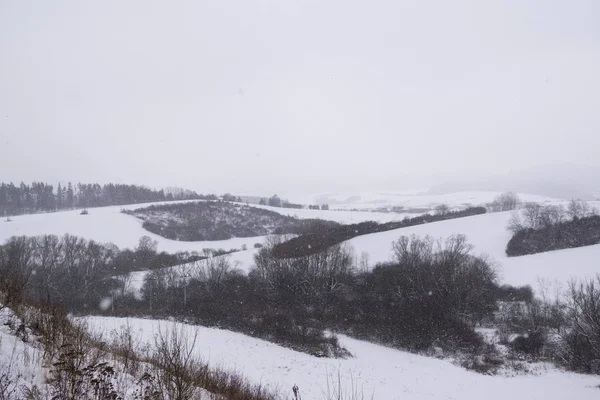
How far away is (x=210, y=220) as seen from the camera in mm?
97125

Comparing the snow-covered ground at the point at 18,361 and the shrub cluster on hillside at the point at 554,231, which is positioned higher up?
the snow-covered ground at the point at 18,361

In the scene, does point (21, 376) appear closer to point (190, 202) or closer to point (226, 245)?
point (226, 245)

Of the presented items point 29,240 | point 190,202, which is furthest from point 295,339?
point 190,202

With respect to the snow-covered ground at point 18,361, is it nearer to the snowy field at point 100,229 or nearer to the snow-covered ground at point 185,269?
the snow-covered ground at point 185,269

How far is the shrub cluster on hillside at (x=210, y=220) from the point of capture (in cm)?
8435

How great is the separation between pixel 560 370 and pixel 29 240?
64.8 meters

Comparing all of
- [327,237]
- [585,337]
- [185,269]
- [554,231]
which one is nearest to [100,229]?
[185,269]

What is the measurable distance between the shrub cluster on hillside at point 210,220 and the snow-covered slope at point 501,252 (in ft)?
102

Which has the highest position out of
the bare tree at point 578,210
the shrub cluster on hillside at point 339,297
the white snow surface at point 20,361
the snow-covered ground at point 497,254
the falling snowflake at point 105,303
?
the white snow surface at point 20,361

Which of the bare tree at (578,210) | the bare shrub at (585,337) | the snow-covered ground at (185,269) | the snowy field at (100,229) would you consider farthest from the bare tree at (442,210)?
the bare shrub at (585,337)

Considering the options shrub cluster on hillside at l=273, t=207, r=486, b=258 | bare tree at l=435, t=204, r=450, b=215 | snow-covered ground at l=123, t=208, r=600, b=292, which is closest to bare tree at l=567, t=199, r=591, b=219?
snow-covered ground at l=123, t=208, r=600, b=292

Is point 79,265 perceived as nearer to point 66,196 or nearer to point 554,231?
point 554,231

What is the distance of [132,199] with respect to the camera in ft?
388

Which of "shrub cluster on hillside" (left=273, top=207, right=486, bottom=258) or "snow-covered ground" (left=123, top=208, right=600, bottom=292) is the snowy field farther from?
"shrub cluster on hillside" (left=273, top=207, right=486, bottom=258)
